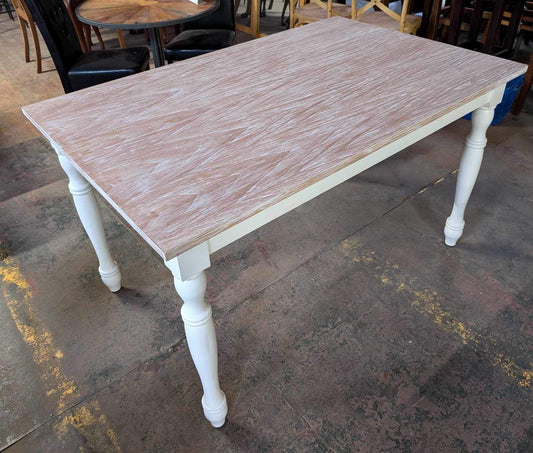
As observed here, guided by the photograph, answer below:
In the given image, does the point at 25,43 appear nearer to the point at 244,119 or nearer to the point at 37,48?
the point at 37,48

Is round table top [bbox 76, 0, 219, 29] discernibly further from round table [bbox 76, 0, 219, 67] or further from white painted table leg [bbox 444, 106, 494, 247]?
white painted table leg [bbox 444, 106, 494, 247]

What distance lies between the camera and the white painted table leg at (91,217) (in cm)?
154

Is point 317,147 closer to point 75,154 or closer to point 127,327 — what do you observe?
point 75,154

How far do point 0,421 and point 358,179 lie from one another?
1.99 meters

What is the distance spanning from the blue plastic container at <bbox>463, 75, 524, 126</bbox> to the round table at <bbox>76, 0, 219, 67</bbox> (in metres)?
1.93

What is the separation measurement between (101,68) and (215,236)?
7.05 ft

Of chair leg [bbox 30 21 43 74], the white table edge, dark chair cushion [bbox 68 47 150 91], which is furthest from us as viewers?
chair leg [bbox 30 21 43 74]

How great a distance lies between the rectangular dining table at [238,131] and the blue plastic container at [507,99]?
143 cm

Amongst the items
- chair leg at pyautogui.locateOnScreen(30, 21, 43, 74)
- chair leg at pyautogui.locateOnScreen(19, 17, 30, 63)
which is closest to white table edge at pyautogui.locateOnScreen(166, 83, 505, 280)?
chair leg at pyautogui.locateOnScreen(30, 21, 43, 74)

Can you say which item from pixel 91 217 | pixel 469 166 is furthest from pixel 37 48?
pixel 469 166

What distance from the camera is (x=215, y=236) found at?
1.05 meters

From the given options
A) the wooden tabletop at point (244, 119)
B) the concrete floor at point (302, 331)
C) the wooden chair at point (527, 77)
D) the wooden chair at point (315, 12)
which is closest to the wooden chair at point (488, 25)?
the wooden chair at point (527, 77)

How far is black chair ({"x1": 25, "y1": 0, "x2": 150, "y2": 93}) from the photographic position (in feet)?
8.68

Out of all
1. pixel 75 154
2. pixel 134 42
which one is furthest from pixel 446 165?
pixel 134 42
